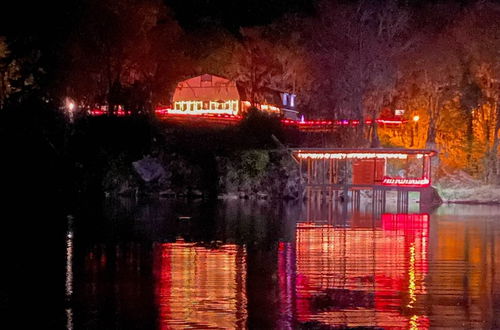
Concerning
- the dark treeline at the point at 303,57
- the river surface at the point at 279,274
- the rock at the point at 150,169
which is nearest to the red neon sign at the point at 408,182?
the dark treeline at the point at 303,57

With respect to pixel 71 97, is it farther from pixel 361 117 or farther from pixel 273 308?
pixel 273 308

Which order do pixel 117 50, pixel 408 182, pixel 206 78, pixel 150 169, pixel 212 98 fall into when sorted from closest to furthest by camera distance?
pixel 408 182 < pixel 117 50 < pixel 150 169 < pixel 206 78 < pixel 212 98

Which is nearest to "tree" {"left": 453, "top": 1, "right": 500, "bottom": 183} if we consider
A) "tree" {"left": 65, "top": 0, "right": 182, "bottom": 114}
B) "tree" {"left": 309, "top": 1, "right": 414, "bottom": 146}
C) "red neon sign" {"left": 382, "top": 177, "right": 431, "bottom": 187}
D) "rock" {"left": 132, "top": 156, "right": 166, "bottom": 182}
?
"tree" {"left": 309, "top": 1, "right": 414, "bottom": 146}

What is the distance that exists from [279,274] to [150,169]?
38.1 m

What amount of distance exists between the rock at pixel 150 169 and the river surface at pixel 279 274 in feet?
71.8

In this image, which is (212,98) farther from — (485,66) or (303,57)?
(485,66)

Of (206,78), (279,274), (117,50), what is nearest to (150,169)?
(206,78)

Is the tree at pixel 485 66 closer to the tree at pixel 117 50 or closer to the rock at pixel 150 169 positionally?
the tree at pixel 117 50

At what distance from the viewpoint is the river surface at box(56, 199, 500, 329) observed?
1437cm

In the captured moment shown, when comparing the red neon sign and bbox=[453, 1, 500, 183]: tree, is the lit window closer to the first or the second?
bbox=[453, 1, 500, 183]: tree

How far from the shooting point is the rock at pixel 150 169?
56.3 metres

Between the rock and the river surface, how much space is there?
21.9 meters

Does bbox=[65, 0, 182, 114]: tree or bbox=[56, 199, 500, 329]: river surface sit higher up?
bbox=[65, 0, 182, 114]: tree

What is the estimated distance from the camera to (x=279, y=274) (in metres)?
19.2
